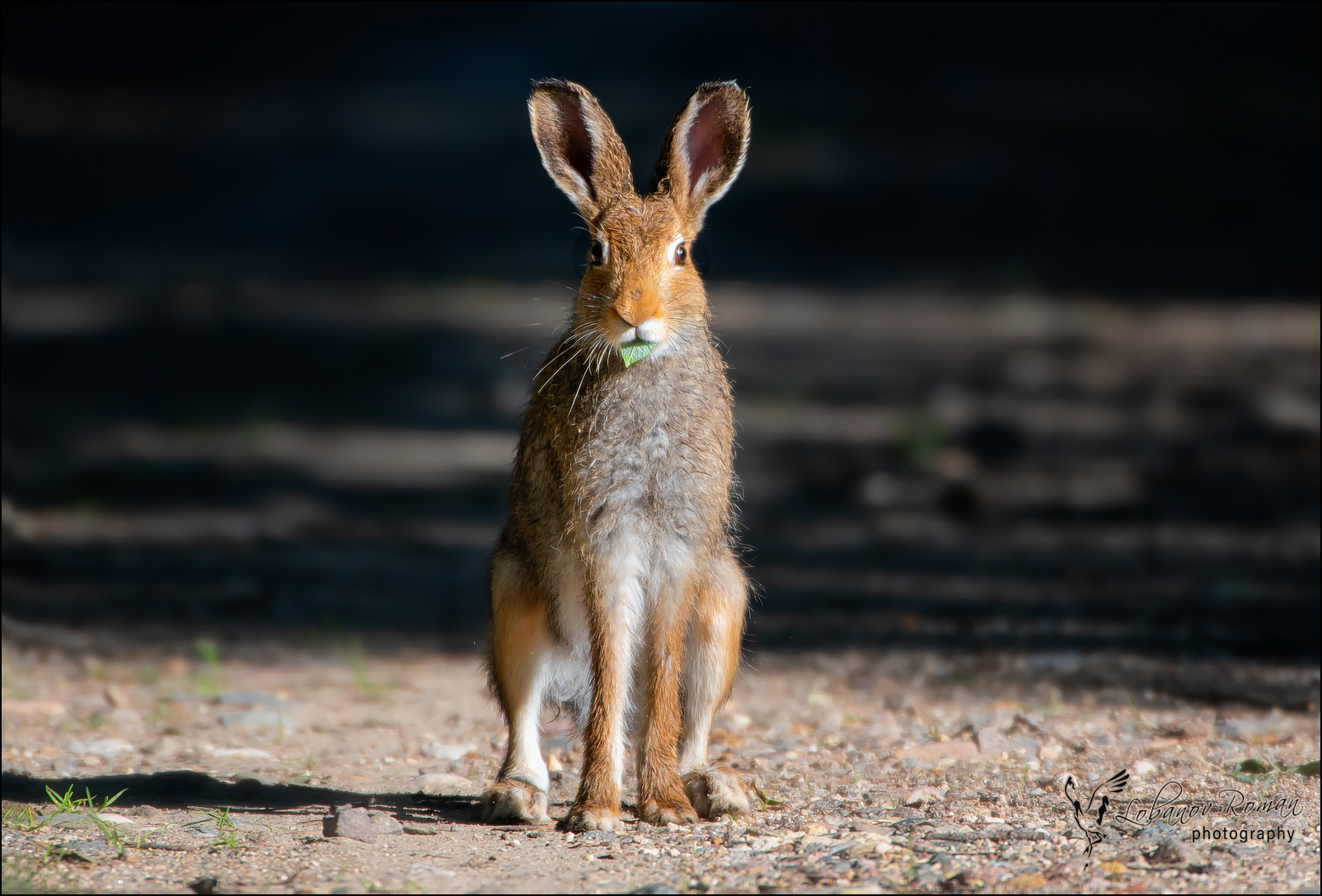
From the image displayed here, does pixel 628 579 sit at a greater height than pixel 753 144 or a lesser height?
lesser

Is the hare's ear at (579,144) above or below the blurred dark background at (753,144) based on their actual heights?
below

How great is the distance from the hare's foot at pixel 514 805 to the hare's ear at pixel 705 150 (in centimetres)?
186

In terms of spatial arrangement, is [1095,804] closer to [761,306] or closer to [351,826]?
[351,826]

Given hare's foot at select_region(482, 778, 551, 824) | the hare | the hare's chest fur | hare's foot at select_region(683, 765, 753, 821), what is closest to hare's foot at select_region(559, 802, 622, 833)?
the hare

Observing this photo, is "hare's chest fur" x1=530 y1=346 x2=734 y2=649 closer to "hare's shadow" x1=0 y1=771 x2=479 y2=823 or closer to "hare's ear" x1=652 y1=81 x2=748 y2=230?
"hare's ear" x1=652 y1=81 x2=748 y2=230

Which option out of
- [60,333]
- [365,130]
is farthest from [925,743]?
[365,130]

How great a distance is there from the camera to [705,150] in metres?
4.66

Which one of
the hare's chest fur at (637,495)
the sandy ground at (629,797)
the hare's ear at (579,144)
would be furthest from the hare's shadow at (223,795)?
the hare's ear at (579,144)

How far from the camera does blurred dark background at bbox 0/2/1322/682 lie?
7.92 meters

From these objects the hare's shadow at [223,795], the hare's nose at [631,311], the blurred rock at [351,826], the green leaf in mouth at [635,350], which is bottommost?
the hare's shadow at [223,795]

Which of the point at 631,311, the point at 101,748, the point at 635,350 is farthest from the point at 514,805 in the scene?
the point at 101,748

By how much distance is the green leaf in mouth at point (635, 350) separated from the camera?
434 cm

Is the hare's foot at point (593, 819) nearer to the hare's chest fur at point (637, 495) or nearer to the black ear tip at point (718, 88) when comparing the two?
the hare's chest fur at point (637, 495)

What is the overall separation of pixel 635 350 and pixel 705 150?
76cm
